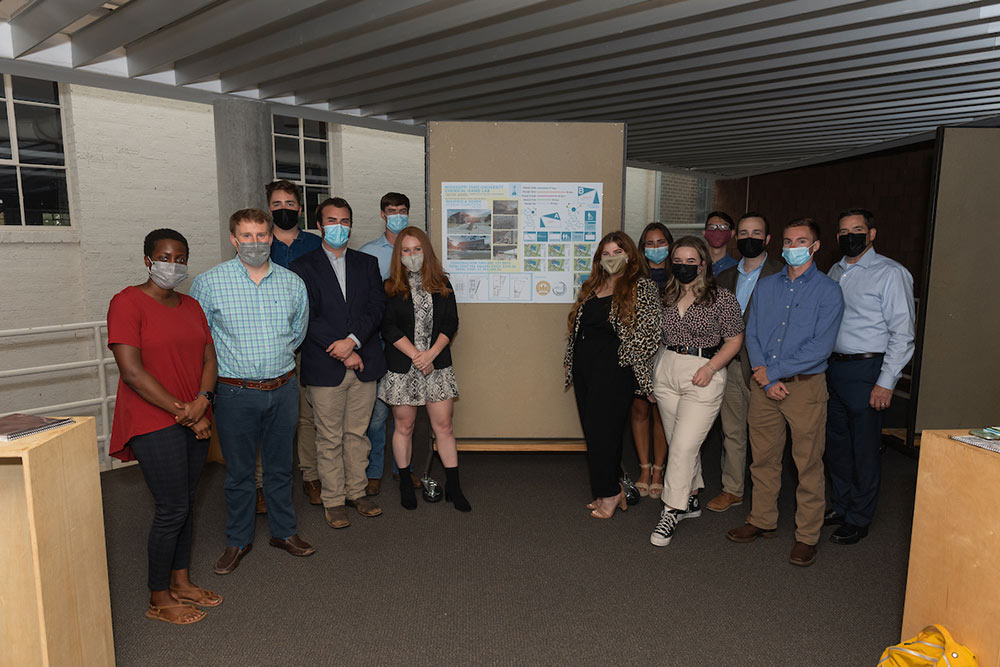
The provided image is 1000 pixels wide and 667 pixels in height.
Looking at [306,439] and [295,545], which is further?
[306,439]

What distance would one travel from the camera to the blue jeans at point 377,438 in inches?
156

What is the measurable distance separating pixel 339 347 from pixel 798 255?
2.34 meters

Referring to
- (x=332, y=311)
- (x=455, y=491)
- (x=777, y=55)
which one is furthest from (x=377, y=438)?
(x=777, y=55)

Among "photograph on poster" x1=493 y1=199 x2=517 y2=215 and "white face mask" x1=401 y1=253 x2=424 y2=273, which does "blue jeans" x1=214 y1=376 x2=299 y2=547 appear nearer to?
"white face mask" x1=401 y1=253 x2=424 y2=273

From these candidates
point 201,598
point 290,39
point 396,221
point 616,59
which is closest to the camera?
point 201,598

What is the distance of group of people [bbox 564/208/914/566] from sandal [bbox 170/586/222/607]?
1.98 m

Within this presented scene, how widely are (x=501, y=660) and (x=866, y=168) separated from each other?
9179 millimetres

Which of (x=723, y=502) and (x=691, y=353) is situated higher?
(x=691, y=353)

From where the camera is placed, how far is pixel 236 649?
2.52m

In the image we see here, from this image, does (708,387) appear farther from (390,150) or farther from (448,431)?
(390,150)

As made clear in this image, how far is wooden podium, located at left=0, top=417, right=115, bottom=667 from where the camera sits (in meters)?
1.83

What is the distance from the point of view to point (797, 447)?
322 centimetres

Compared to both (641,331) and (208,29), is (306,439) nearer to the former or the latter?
(641,331)

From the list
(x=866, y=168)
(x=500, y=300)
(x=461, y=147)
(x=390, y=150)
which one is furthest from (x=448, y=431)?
(x=866, y=168)
